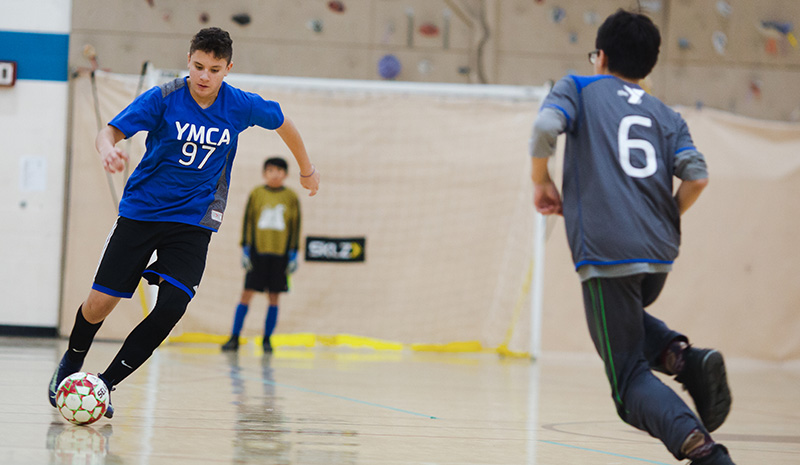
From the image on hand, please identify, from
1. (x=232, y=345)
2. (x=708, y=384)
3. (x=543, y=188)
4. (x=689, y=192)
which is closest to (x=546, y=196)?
(x=543, y=188)

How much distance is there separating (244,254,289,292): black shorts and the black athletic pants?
18.4 ft

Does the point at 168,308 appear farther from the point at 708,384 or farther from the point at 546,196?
the point at 708,384

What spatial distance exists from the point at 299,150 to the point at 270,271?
178 inches

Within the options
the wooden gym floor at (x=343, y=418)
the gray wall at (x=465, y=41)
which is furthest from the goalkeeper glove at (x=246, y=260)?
the gray wall at (x=465, y=41)

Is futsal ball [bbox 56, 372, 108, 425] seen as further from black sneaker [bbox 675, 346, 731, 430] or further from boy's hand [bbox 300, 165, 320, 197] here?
black sneaker [bbox 675, 346, 731, 430]

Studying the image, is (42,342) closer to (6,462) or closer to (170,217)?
(170,217)

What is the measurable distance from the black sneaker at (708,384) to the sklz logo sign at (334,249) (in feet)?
21.7

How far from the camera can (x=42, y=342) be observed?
8375mm

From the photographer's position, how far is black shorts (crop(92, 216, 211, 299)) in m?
3.44

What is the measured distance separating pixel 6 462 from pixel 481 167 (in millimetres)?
7228

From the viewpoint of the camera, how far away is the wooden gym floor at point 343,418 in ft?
9.65

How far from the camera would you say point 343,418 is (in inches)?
156

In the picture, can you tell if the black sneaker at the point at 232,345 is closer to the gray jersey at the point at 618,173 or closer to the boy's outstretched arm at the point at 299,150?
the boy's outstretched arm at the point at 299,150

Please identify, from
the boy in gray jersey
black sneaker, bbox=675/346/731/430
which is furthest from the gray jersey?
black sneaker, bbox=675/346/731/430
